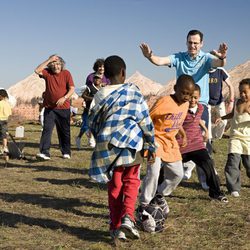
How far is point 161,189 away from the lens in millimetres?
5262

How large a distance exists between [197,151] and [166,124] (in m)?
1.18

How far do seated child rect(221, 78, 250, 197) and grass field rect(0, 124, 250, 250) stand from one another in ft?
0.92

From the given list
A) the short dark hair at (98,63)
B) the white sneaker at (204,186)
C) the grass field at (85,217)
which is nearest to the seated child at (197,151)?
the grass field at (85,217)

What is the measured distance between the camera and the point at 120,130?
13.5 ft

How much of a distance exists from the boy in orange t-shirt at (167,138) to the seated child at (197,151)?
0.75 metres

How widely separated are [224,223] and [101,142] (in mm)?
1814

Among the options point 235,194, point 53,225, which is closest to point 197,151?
point 235,194

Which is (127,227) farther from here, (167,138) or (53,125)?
(53,125)

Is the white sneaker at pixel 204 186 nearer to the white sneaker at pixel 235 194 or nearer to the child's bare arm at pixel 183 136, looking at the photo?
the white sneaker at pixel 235 194

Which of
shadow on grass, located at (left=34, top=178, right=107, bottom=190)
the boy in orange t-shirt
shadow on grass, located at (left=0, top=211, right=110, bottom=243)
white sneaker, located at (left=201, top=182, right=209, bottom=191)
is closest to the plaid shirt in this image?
shadow on grass, located at (left=0, top=211, right=110, bottom=243)

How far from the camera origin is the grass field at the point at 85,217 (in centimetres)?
438

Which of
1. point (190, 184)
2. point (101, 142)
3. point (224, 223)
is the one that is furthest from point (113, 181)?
point (190, 184)

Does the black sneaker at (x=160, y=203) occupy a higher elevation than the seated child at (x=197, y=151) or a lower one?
lower

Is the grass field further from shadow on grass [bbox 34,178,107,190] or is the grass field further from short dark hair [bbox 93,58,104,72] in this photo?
short dark hair [bbox 93,58,104,72]
